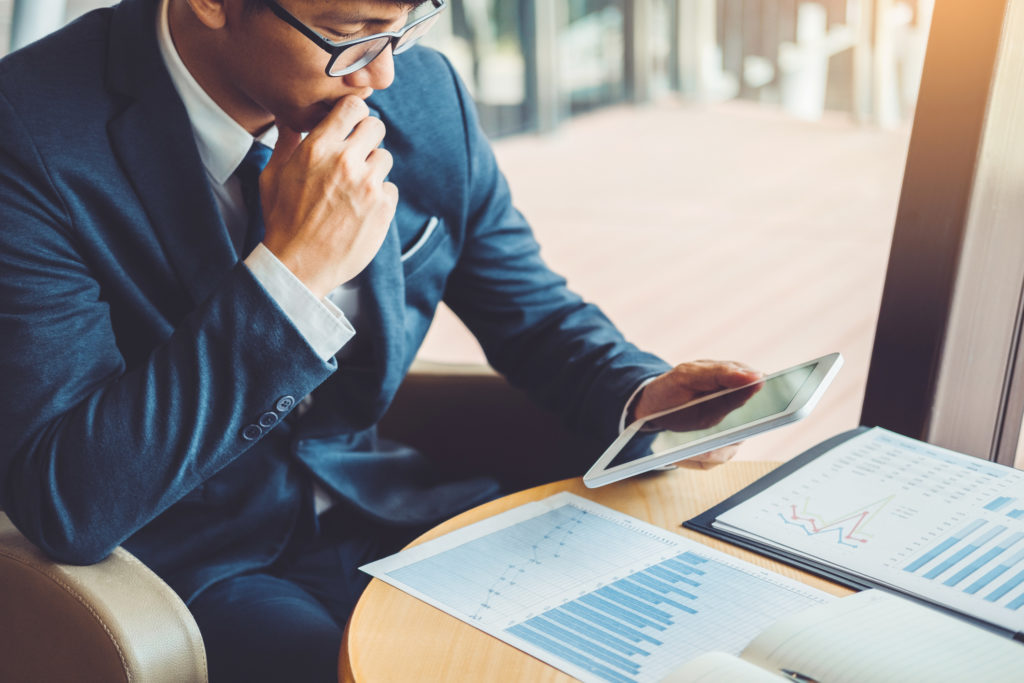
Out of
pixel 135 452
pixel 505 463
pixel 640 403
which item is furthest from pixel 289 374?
pixel 505 463

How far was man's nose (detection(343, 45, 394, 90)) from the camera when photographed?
1102mm

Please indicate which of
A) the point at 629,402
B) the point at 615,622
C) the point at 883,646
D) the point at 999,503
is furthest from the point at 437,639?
the point at 999,503

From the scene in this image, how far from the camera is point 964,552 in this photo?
0.92m

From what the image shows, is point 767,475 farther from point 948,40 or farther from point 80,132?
point 80,132

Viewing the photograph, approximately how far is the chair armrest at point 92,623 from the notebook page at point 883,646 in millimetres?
525

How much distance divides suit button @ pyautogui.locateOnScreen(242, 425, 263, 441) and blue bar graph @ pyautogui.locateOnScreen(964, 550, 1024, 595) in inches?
27.6

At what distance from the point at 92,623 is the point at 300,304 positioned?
36 centimetres

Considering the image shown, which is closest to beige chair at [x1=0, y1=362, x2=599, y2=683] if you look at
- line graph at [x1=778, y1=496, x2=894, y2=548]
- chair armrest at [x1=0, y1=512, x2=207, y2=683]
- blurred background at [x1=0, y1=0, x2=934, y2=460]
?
chair armrest at [x1=0, y1=512, x2=207, y2=683]

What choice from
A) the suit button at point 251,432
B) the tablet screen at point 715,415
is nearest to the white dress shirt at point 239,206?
the suit button at point 251,432

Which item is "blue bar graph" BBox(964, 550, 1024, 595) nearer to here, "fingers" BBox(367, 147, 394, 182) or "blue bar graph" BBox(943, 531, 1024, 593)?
"blue bar graph" BBox(943, 531, 1024, 593)

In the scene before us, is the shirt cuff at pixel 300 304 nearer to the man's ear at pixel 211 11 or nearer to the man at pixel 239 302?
the man at pixel 239 302

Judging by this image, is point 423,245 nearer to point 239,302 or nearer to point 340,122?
point 340,122

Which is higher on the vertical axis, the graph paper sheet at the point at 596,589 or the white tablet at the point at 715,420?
the white tablet at the point at 715,420

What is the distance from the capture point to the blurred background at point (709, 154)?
12.3 feet
